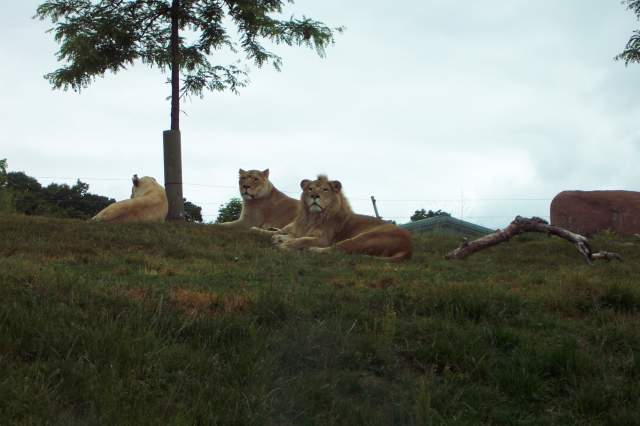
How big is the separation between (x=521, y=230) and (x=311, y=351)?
9.44 metres

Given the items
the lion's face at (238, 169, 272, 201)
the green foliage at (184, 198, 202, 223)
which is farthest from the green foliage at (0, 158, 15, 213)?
the lion's face at (238, 169, 272, 201)

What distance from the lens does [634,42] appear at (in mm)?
26703

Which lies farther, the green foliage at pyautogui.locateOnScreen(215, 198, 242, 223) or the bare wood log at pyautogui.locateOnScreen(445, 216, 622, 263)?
the green foliage at pyautogui.locateOnScreen(215, 198, 242, 223)

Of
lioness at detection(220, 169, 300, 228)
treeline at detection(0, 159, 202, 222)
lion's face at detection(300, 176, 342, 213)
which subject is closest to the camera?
lion's face at detection(300, 176, 342, 213)

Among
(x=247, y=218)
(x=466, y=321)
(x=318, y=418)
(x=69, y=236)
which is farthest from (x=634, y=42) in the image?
(x=318, y=418)

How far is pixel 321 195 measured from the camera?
17.0 metres

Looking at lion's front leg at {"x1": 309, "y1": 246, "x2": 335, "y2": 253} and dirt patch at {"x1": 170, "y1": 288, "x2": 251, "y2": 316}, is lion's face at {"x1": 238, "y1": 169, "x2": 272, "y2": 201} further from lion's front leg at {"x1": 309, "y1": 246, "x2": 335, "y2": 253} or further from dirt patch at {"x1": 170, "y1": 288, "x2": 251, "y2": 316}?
dirt patch at {"x1": 170, "y1": 288, "x2": 251, "y2": 316}

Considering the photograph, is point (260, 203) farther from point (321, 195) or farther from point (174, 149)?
point (321, 195)

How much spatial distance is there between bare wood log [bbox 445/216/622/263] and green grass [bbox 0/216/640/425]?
4.68 meters

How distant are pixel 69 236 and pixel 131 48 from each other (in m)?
11.0

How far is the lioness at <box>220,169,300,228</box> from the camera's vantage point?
21.4 m

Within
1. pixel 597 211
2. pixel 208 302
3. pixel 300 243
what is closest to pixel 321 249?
pixel 300 243

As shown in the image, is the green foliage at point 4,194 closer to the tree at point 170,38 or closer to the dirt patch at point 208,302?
the tree at point 170,38

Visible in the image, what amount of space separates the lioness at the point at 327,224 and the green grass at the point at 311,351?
523 cm
